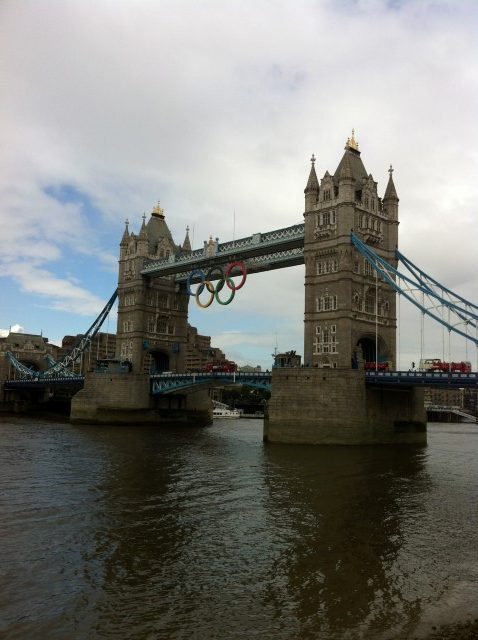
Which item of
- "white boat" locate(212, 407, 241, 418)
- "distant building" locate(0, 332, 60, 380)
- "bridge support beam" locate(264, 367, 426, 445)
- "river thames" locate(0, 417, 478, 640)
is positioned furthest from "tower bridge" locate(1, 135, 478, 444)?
"distant building" locate(0, 332, 60, 380)

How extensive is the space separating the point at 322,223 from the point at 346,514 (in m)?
40.5

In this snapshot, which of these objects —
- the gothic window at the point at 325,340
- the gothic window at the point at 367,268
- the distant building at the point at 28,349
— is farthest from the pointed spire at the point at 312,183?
the distant building at the point at 28,349

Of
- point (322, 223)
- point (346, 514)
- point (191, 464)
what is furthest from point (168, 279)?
point (346, 514)

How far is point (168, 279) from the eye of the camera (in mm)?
87438

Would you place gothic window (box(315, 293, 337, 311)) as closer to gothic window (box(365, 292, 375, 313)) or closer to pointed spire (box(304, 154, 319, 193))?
gothic window (box(365, 292, 375, 313))

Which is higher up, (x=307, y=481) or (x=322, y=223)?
(x=322, y=223)

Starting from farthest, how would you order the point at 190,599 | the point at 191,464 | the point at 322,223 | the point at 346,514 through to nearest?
1. the point at 322,223
2. the point at 191,464
3. the point at 346,514
4. the point at 190,599

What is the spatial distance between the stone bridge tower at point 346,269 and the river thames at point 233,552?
73.8 feet

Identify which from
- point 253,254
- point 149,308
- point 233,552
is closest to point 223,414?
point 149,308

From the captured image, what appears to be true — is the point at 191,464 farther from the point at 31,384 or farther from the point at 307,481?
the point at 31,384

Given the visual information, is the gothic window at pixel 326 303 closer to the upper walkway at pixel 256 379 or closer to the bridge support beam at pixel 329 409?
the upper walkway at pixel 256 379

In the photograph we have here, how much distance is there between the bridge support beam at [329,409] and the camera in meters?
48.8

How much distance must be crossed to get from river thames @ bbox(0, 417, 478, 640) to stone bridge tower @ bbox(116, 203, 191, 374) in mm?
48152

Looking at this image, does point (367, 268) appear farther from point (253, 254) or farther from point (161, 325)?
point (161, 325)
